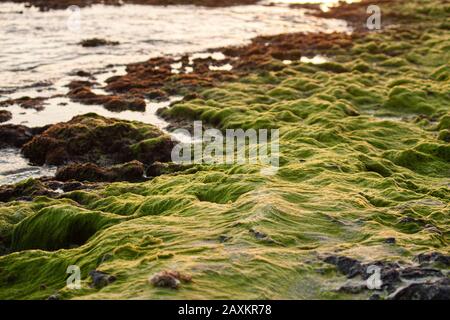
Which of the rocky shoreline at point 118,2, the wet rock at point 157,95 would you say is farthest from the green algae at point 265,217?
the rocky shoreline at point 118,2

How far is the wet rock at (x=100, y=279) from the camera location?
9.80 m

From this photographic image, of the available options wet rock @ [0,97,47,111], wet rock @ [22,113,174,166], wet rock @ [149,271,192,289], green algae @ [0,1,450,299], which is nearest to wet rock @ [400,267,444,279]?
green algae @ [0,1,450,299]

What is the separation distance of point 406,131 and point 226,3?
161 feet

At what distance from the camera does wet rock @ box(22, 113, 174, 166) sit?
68.1ft

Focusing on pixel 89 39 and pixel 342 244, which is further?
pixel 89 39

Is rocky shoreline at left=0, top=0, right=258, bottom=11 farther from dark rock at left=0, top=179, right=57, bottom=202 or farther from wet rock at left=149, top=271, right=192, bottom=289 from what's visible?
wet rock at left=149, top=271, right=192, bottom=289

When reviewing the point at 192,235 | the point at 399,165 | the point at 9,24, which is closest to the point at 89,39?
the point at 9,24

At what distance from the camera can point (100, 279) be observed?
9922mm

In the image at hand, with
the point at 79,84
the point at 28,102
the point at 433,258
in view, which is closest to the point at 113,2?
the point at 79,84

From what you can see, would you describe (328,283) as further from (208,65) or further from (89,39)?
(89,39)

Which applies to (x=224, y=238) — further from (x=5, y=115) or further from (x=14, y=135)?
(x=5, y=115)

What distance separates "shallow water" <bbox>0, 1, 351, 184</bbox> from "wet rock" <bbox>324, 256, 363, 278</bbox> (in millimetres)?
11860

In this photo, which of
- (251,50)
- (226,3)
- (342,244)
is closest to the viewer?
(342,244)

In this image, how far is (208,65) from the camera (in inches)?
1426
